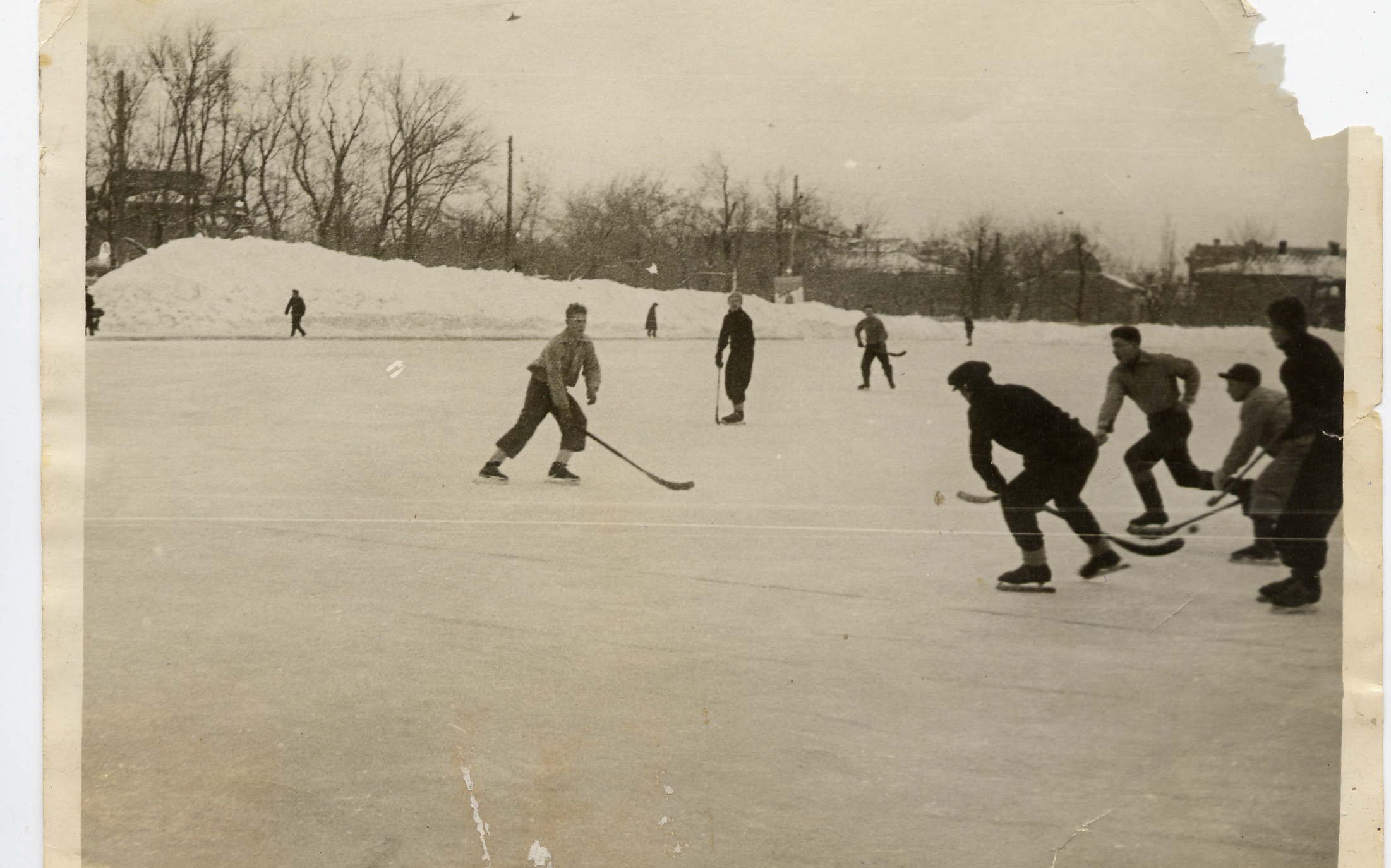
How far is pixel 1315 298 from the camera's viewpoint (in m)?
2.44

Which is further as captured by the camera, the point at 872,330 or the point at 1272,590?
the point at 872,330

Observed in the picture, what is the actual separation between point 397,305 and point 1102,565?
6.34 feet

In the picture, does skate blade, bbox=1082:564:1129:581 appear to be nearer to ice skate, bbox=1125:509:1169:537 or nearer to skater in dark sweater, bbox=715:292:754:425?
ice skate, bbox=1125:509:1169:537

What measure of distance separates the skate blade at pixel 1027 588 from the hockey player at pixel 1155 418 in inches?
10.3

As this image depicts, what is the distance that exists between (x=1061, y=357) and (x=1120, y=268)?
0.28 meters

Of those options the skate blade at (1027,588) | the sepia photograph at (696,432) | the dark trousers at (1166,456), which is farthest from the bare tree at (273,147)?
the dark trousers at (1166,456)

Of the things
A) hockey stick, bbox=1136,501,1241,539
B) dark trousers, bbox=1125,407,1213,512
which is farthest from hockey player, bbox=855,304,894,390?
hockey stick, bbox=1136,501,1241,539

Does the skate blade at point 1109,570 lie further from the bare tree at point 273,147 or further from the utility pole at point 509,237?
the bare tree at point 273,147

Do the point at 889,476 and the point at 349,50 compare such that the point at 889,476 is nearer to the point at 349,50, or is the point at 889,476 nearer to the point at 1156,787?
the point at 1156,787

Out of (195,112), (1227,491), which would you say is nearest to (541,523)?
(195,112)

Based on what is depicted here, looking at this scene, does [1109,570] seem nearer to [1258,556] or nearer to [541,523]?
[1258,556]

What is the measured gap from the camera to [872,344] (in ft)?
8.27

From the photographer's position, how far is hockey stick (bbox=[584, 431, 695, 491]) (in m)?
2.56

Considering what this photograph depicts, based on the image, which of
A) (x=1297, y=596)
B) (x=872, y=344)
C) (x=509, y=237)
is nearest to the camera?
(x=1297, y=596)
